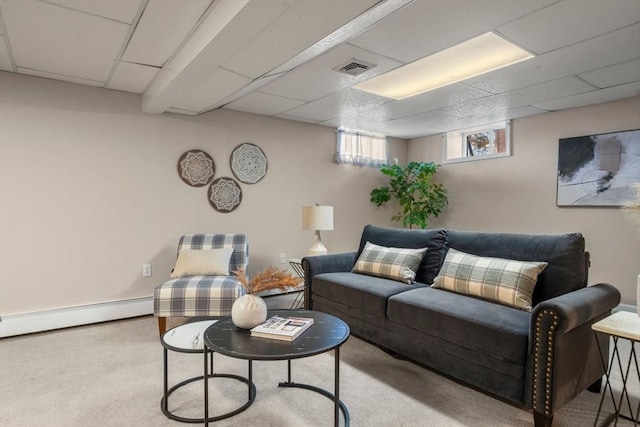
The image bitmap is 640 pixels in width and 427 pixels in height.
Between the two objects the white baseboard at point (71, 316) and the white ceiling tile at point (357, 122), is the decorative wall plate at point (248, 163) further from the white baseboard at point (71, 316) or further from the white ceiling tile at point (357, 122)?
the white baseboard at point (71, 316)

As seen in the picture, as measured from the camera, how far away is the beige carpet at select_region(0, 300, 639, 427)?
184 cm

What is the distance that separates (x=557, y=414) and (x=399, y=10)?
2.33 m

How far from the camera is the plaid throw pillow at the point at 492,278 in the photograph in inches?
85.5

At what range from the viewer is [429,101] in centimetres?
359

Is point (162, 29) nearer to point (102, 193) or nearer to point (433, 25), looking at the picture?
point (433, 25)

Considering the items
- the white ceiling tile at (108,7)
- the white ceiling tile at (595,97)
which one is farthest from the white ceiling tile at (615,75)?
the white ceiling tile at (108,7)

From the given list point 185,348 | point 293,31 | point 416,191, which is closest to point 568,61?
point 293,31

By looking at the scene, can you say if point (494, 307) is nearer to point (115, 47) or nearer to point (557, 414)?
point (557, 414)

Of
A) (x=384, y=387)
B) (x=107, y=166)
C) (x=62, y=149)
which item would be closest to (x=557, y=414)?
(x=384, y=387)

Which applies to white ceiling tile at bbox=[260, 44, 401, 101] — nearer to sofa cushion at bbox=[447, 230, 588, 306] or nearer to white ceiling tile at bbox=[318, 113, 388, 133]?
white ceiling tile at bbox=[318, 113, 388, 133]

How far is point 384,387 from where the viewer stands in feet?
7.09

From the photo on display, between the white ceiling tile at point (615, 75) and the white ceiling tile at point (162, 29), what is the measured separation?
9.74ft

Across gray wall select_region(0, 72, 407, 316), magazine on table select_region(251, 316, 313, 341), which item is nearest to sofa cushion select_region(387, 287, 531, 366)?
magazine on table select_region(251, 316, 313, 341)

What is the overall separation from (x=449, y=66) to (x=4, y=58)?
3580 millimetres
